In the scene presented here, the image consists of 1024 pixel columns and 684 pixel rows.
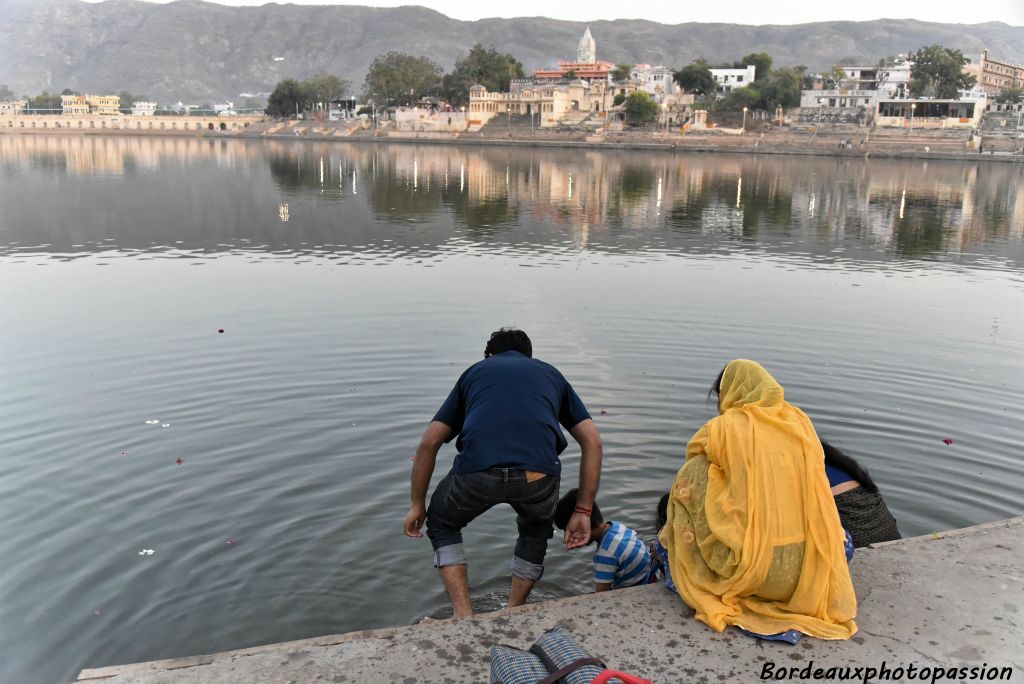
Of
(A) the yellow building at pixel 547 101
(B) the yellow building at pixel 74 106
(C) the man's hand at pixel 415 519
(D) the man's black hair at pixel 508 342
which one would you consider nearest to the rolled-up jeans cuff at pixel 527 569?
(C) the man's hand at pixel 415 519

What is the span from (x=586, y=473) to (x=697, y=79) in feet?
402

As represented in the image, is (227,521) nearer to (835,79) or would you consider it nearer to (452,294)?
(452,294)

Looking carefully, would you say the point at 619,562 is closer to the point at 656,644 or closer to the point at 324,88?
the point at 656,644

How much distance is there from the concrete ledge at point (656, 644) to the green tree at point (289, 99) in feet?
474

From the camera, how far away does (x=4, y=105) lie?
170 metres

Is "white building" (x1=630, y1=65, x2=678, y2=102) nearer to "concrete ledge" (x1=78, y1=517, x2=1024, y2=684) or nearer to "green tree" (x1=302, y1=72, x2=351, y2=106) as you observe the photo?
"green tree" (x1=302, y1=72, x2=351, y2=106)

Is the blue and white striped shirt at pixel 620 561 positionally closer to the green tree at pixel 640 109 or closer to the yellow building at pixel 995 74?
the green tree at pixel 640 109

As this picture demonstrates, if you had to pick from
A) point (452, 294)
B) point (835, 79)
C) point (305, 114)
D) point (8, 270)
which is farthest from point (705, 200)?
point (305, 114)

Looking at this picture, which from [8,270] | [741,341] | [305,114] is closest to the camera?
[741,341]

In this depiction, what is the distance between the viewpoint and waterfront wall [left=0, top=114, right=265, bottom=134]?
143 metres

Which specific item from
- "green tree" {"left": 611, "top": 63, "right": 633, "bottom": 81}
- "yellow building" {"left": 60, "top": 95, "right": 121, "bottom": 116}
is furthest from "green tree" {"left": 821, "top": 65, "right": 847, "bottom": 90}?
"yellow building" {"left": 60, "top": 95, "right": 121, "bottom": 116}

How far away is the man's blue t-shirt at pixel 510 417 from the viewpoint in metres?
4.16

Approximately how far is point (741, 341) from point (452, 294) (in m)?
5.13

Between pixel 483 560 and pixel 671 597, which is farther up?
Answer: pixel 671 597
